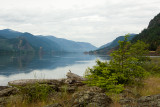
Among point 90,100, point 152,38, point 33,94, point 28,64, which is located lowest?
point 28,64

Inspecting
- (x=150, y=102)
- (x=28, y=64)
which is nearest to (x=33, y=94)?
(x=150, y=102)

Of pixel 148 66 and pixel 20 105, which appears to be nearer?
pixel 20 105

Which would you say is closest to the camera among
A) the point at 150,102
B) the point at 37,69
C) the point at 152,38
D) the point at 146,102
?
the point at 150,102

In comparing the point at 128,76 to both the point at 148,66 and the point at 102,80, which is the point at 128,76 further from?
the point at 148,66

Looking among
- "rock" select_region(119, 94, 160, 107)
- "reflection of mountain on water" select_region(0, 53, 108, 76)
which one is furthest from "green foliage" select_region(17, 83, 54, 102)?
"reflection of mountain on water" select_region(0, 53, 108, 76)

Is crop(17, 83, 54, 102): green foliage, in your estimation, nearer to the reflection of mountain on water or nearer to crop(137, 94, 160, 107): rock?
crop(137, 94, 160, 107): rock

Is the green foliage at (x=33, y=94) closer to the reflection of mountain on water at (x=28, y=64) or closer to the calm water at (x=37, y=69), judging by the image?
the calm water at (x=37, y=69)

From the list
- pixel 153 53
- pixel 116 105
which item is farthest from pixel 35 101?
pixel 153 53

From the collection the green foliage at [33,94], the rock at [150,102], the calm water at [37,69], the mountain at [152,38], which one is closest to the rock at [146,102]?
the rock at [150,102]

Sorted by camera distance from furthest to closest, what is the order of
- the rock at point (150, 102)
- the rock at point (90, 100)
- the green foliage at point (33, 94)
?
1. the green foliage at point (33, 94)
2. the rock at point (90, 100)
3. the rock at point (150, 102)

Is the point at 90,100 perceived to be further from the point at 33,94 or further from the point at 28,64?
the point at 28,64

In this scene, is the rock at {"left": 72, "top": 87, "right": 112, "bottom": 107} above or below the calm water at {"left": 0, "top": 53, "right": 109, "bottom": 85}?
above

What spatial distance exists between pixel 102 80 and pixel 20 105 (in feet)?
18.6

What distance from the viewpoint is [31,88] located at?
751cm
